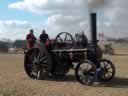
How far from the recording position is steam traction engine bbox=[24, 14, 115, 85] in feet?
42.9

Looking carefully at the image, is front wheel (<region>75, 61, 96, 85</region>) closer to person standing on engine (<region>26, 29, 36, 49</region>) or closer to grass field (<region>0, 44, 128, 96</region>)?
grass field (<region>0, 44, 128, 96</region>)

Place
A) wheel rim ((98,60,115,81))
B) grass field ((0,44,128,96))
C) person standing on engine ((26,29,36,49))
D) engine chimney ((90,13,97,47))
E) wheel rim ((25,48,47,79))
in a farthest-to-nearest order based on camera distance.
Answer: person standing on engine ((26,29,36,49)) → wheel rim ((25,48,47,79)) → wheel rim ((98,60,115,81)) → engine chimney ((90,13,97,47)) → grass field ((0,44,128,96))

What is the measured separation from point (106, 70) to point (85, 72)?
0.86 m

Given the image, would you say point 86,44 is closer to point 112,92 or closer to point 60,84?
point 60,84

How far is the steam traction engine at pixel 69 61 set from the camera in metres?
13.1

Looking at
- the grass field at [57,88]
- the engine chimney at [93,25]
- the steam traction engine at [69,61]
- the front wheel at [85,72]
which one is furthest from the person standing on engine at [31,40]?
the engine chimney at [93,25]

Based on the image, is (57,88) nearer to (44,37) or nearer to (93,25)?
(93,25)

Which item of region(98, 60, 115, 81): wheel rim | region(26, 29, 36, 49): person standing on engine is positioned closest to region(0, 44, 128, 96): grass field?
region(98, 60, 115, 81): wheel rim

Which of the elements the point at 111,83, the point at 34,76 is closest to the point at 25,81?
the point at 34,76

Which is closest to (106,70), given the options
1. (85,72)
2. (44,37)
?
(85,72)

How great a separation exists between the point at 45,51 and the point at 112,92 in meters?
4.27

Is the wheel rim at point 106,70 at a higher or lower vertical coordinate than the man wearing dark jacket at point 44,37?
lower

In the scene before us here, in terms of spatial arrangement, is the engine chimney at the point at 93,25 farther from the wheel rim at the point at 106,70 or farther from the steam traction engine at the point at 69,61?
the wheel rim at the point at 106,70

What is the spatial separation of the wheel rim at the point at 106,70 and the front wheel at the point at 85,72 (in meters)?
0.30
